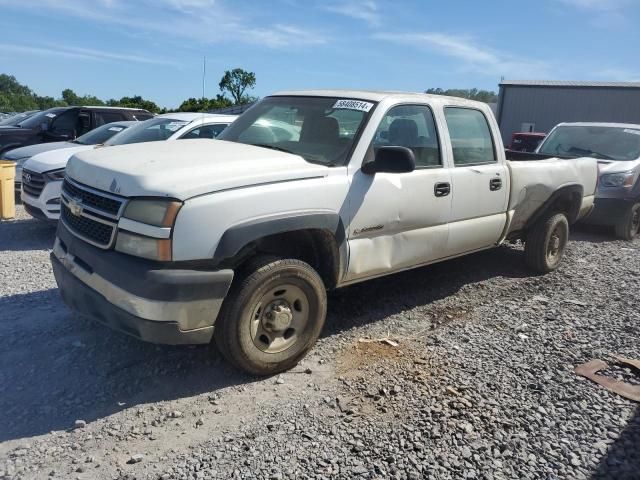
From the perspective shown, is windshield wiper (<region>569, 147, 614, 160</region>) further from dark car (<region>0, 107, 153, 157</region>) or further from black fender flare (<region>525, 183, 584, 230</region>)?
dark car (<region>0, 107, 153, 157</region>)

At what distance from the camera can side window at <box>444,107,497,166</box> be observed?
16.2 feet

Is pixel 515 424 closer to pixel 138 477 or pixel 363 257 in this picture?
pixel 363 257

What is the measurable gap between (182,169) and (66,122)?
9651mm

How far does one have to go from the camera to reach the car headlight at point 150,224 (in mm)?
3139

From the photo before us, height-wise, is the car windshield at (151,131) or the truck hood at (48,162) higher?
the car windshield at (151,131)

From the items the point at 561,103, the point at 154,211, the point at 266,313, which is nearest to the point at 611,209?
the point at 266,313

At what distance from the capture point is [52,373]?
3.67 meters

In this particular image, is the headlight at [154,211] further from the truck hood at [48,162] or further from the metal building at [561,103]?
the metal building at [561,103]

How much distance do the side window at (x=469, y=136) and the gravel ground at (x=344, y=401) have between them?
4.66 feet

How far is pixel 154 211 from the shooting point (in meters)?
3.18

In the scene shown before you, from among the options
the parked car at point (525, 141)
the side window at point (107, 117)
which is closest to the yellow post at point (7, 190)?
the side window at point (107, 117)

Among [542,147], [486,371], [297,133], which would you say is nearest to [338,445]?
[486,371]

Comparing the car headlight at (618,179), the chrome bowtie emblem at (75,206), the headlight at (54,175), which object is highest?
the car headlight at (618,179)

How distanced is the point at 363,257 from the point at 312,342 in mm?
746
